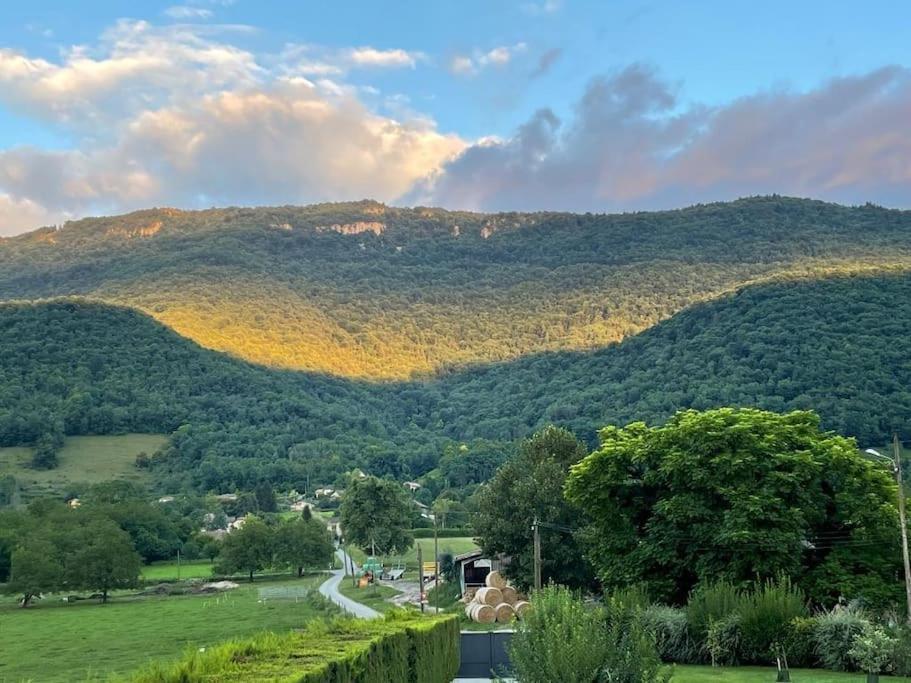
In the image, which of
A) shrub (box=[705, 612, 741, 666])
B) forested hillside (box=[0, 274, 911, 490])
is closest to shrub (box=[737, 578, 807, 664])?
shrub (box=[705, 612, 741, 666])

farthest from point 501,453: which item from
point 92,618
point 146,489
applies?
point 92,618

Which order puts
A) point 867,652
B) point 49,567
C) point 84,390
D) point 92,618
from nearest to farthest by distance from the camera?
point 867,652
point 92,618
point 49,567
point 84,390

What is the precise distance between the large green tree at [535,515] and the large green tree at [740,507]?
10763 mm

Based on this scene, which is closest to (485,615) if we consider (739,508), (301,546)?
(739,508)

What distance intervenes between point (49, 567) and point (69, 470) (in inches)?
3016

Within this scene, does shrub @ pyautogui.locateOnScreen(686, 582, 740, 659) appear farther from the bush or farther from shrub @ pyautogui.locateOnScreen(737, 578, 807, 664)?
the bush

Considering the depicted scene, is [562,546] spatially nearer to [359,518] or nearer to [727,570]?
[727,570]

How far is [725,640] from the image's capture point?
2586cm

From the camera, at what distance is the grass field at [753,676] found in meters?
21.8

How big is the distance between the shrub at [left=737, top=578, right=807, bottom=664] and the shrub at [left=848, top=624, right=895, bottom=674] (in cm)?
328

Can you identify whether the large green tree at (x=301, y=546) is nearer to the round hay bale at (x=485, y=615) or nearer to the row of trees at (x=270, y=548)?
the row of trees at (x=270, y=548)

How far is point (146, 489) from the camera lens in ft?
466

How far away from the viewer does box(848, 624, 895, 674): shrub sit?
20.7 meters

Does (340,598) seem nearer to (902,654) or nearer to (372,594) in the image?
(372,594)
